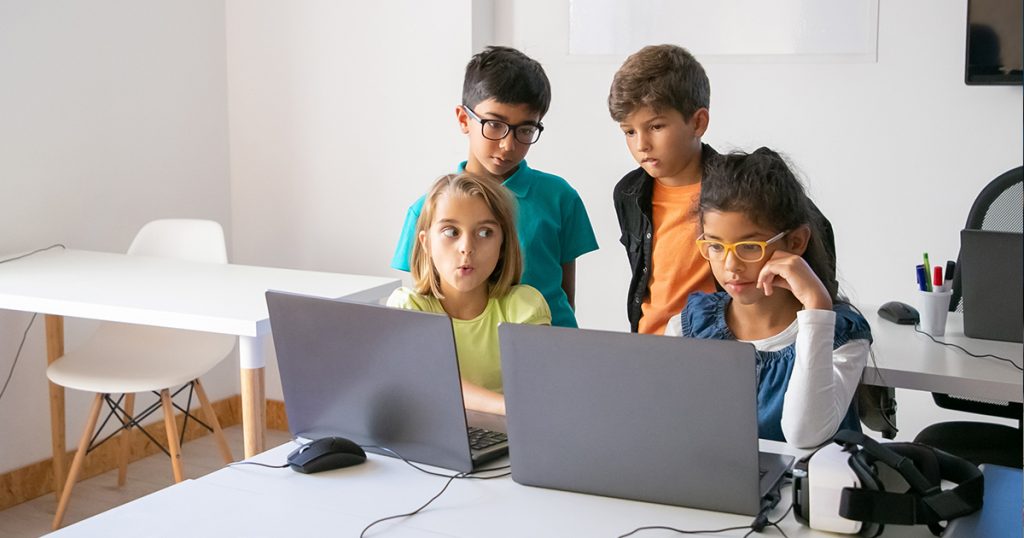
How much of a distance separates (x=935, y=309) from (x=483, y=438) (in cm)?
116

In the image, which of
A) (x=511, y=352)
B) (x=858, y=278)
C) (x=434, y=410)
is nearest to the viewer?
(x=511, y=352)

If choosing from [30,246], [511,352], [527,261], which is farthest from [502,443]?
[30,246]

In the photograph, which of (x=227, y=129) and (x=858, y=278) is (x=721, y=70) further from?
(x=227, y=129)

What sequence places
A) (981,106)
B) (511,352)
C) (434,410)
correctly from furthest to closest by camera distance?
1. (981,106)
2. (434,410)
3. (511,352)

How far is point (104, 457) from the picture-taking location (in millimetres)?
3715

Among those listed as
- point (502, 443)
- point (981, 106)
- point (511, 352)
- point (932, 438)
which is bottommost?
point (932, 438)

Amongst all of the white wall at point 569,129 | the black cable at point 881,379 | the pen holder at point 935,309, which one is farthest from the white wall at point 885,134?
the black cable at point 881,379

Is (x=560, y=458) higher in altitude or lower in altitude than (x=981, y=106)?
lower

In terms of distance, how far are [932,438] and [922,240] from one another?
958 millimetres

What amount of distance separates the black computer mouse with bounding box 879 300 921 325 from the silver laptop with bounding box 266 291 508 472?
119 cm

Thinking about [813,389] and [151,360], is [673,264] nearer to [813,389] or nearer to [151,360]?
[813,389]

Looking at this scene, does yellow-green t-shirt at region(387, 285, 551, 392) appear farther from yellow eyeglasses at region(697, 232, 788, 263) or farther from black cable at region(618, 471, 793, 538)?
black cable at region(618, 471, 793, 538)

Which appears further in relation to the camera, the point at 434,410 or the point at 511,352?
the point at 434,410

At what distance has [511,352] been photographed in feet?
4.78
